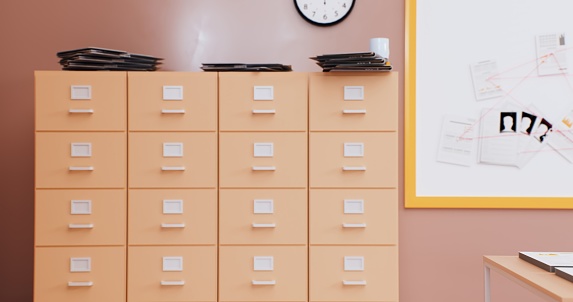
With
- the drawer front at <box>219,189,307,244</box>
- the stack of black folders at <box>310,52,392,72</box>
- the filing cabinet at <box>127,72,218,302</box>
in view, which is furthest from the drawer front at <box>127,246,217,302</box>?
the stack of black folders at <box>310,52,392,72</box>

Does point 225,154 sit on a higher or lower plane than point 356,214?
higher

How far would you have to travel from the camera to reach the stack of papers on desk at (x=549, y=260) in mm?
2031

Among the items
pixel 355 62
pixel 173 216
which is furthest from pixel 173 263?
pixel 355 62

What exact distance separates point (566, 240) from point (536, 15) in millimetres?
1228

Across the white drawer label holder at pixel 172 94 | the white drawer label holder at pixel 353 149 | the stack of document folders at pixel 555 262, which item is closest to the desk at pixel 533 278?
the stack of document folders at pixel 555 262

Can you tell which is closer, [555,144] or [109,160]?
[109,160]

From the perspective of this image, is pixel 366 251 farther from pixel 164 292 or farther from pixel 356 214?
pixel 164 292

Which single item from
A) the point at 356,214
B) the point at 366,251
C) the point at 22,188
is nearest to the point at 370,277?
the point at 366,251

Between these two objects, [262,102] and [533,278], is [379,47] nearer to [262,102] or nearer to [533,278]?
[262,102]

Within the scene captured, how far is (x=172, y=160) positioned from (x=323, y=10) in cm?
120

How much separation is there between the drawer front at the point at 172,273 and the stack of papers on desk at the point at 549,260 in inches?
52.1

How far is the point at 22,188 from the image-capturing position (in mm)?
3236

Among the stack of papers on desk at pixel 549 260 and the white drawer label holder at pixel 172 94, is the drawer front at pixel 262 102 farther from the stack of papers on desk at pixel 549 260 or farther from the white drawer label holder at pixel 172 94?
the stack of papers on desk at pixel 549 260

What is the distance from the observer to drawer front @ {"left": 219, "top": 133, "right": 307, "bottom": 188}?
275 cm
